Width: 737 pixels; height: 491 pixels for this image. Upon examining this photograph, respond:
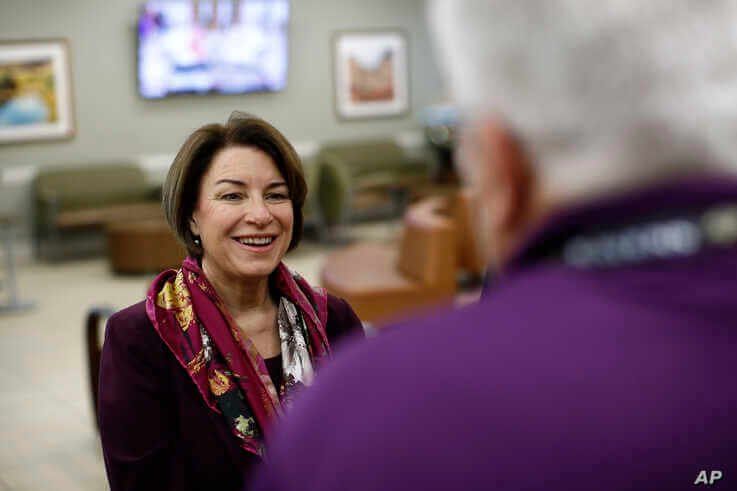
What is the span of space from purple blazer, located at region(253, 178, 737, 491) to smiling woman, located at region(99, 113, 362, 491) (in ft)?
4.30

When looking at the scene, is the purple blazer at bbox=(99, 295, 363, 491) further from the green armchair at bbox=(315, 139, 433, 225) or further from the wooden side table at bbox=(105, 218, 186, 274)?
the green armchair at bbox=(315, 139, 433, 225)

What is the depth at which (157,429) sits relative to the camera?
203 cm

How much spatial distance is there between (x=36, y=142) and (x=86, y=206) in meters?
0.89

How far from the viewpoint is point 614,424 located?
2.46 ft

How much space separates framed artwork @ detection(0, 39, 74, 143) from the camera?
1100 centimetres

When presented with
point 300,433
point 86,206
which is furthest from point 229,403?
point 86,206

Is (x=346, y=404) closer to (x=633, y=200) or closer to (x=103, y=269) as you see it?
(x=633, y=200)

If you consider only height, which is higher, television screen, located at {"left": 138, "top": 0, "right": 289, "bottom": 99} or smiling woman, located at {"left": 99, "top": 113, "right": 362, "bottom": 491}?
television screen, located at {"left": 138, "top": 0, "right": 289, "bottom": 99}

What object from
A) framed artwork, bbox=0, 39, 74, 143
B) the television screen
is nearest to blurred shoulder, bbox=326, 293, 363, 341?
framed artwork, bbox=0, 39, 74, 143

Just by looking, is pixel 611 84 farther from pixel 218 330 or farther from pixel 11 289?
pixel 11 289

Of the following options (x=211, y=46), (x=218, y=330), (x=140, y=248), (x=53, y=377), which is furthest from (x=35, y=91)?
(x=218, y=330)

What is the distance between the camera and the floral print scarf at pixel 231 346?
2.07m

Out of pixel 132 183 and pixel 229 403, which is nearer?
pixel 229 403

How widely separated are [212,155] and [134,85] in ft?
32.4
